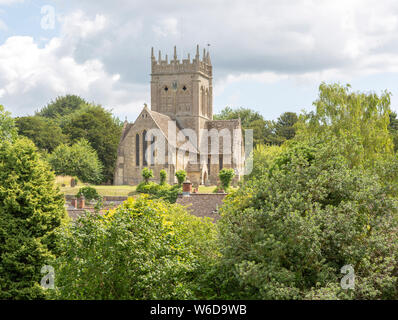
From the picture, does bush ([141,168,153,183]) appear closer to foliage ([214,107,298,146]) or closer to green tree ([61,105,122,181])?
green tree ([61,105,122,181])

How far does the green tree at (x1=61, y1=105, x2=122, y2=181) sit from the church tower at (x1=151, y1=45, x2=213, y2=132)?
883 cm

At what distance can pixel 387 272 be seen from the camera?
14.5 m

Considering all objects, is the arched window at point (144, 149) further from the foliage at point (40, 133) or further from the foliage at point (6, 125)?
the foliage at point (6, 125)

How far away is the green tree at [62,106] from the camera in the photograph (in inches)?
4584

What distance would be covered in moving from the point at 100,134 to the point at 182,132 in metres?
13.0

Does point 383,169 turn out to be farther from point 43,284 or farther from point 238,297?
point 43,284

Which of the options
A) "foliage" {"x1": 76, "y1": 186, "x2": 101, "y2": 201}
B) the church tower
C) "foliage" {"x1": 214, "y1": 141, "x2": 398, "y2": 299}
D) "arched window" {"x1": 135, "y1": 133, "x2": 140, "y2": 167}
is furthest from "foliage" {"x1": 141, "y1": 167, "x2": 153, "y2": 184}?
"foliage" {"x1": 214, "y1": 141, "x2": 398, "y2": 299}

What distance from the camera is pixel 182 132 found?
7931 centimetres

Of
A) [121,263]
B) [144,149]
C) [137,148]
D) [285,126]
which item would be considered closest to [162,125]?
[144,149]

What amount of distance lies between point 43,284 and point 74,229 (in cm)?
419

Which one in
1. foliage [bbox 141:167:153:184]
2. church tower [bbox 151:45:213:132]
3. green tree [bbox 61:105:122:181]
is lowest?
foliage [bbox 141:167:153:184]

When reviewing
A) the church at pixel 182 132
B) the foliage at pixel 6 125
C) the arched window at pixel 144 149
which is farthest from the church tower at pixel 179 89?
the foliage at pixel 6 125

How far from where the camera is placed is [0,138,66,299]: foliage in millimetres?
23953
